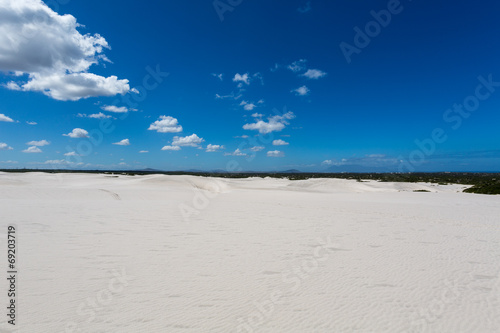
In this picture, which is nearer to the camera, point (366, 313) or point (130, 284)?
point (366, 313)

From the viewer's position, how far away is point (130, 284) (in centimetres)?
Answer: 543

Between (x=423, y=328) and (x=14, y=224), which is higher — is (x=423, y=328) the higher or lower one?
the lower one

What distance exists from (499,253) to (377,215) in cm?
671

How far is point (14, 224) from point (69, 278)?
6711mm

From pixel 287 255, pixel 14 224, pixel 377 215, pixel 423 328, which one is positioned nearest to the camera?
pixel 423 328

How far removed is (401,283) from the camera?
569 centimetres

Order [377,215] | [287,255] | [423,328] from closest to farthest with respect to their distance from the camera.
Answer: [423,328]
[287,255]
[377,215]

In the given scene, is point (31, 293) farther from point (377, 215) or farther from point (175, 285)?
point (377, 215)

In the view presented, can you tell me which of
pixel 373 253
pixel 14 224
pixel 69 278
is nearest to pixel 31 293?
pixel 69 278

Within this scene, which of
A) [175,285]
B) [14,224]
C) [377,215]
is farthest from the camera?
[377,215]

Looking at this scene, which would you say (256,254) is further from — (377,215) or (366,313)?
(377,215)

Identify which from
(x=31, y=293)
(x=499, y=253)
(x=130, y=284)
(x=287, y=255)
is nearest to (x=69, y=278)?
(x=31, y=293)

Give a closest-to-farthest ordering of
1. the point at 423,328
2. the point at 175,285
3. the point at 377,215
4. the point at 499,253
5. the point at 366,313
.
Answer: the point at 423,328 → the point at 366,313 → the point at 175,285 → the point at 499,253 → the point at 377,215

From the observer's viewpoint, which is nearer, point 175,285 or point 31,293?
point 31,293
